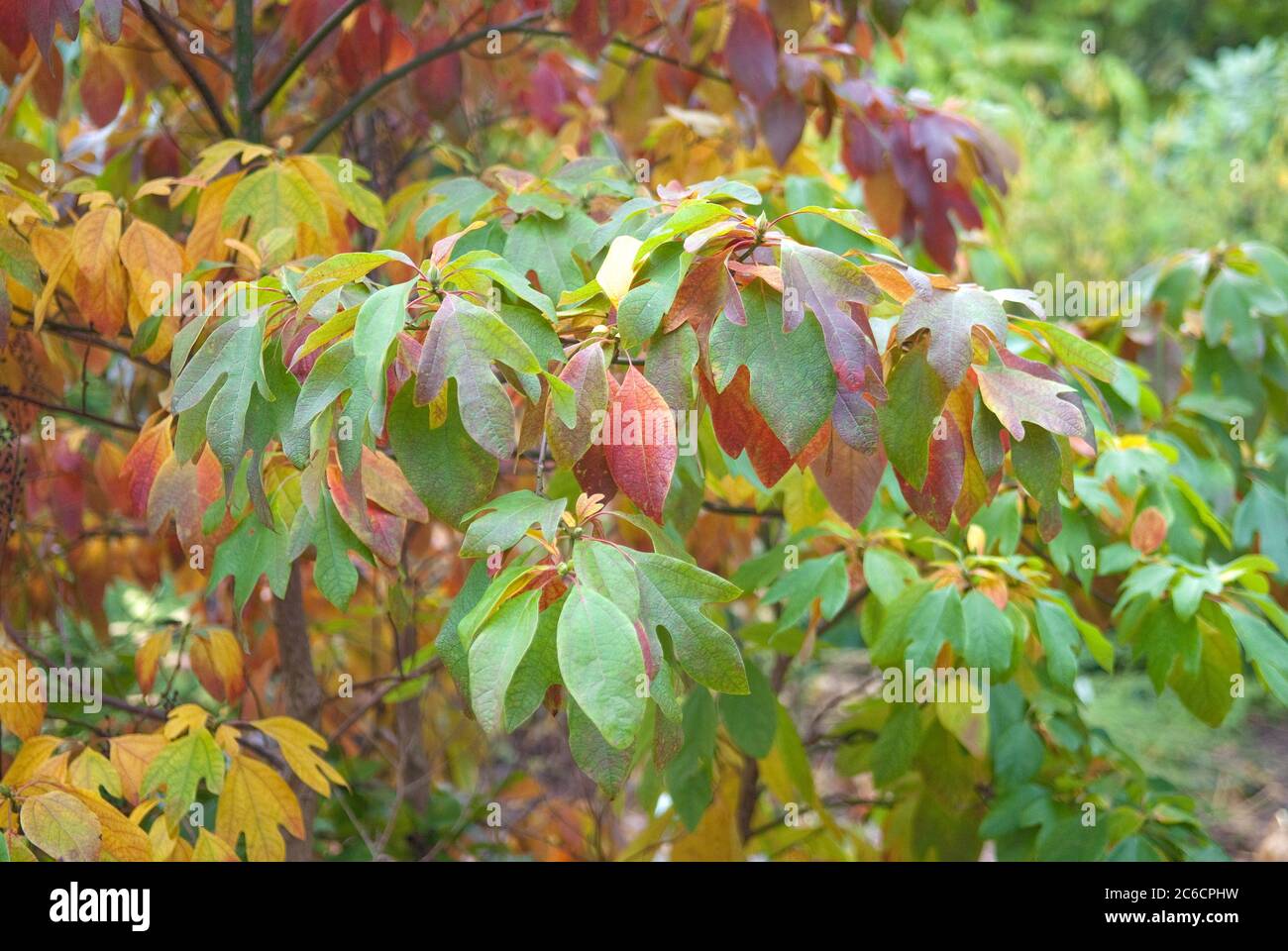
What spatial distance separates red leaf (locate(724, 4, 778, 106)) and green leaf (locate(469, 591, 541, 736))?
119 cm

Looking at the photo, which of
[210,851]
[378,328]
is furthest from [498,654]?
[210,851]

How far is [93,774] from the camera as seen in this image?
1.45 m

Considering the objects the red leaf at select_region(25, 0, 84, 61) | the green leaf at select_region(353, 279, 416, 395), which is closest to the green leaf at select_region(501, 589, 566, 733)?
the green leaf at select_region(353, 279, 416, 395)

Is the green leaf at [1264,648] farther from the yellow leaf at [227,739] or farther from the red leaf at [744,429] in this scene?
the yellow leaf at [227,739]

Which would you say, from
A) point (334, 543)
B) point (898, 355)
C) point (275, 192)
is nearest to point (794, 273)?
point (898, 355)

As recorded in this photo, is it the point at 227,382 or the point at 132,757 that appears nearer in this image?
the point at 227,382

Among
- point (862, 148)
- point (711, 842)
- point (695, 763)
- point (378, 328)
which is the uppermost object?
point (862, 148)

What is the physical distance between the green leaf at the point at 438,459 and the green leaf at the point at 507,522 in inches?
1.3

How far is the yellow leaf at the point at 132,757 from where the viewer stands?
5.03 feet

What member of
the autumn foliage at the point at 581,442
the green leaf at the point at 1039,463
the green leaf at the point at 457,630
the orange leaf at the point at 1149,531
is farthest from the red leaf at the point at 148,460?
the orange leaf at the point at 1149,531

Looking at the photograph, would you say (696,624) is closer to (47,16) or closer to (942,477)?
(942,477)

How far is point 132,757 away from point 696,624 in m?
0.95

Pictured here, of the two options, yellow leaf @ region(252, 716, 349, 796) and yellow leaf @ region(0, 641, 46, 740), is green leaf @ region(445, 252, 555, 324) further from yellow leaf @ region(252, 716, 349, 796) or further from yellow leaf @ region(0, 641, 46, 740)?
yellow leaf @ region(0, 641, 46, 740)

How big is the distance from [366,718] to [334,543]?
179cm
